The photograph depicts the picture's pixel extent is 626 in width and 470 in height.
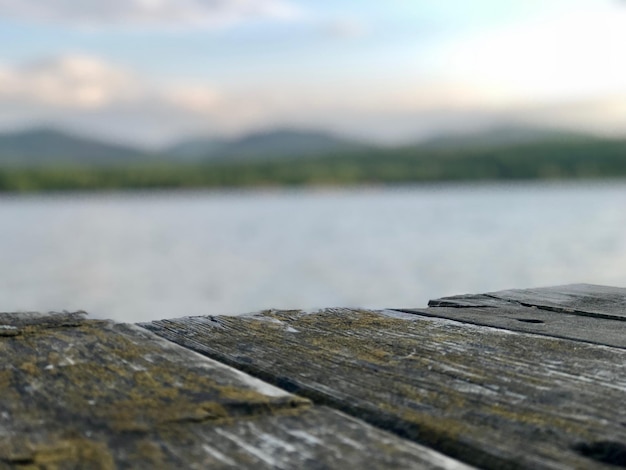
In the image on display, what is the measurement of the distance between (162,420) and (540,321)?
121 cm

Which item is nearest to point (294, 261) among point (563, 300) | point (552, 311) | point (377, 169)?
point (563, 300)

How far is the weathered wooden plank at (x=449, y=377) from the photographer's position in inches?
40.3

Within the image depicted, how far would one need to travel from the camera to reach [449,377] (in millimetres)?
1337

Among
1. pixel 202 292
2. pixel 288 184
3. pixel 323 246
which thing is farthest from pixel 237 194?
pixel 202 292

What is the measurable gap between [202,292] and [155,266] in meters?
9.83

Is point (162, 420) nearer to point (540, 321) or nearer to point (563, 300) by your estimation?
point (540, 321)

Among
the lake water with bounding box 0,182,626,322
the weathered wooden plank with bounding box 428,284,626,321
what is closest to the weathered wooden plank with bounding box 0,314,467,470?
the weathered wooden plank with bounding box 428,284,626,321

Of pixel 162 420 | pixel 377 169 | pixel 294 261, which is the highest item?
pixel 377 169

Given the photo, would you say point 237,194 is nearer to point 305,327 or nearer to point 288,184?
point 288,184

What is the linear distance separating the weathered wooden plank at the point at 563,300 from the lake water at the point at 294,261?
1250 cm

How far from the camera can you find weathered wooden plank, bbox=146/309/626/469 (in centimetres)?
102

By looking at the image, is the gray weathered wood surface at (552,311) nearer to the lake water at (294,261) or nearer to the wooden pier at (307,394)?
the wooden pier at (307,394)

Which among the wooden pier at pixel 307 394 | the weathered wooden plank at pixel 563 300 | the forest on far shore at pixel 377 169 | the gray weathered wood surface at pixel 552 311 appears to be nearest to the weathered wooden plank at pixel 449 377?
the wooden pier at pixel 307 394

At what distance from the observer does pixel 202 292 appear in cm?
2559
